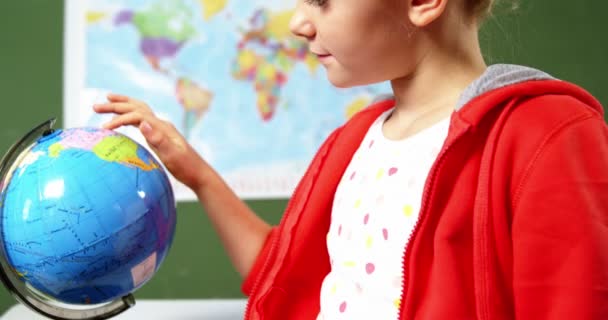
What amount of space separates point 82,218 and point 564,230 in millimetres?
594

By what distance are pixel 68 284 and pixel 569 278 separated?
2.09 ft

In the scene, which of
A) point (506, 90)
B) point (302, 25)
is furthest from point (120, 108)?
point (506, 90)

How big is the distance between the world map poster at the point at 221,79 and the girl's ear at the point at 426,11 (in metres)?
1.09

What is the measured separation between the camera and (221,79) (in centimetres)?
201

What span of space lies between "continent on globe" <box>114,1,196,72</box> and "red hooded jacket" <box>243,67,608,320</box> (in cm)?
129

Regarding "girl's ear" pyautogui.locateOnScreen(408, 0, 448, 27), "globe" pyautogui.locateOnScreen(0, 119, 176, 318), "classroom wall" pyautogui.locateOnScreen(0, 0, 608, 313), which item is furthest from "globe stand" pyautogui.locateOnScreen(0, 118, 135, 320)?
"classroom wall" pyautogui.locateOnScreen(0, 0, 608, 313)

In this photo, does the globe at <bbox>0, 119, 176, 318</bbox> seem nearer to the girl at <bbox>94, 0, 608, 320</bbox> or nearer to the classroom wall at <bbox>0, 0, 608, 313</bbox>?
the girl at <bbox>94, 0, 608, 320</bbox>

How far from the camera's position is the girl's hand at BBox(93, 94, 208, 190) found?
118 centimetres

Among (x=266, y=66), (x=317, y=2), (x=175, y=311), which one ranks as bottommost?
(x=175, y=311)

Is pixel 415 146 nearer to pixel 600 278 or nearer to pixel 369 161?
pixel 369 161

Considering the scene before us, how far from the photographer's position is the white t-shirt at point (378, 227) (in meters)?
0.91

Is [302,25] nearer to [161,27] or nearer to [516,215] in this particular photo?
[516,215]

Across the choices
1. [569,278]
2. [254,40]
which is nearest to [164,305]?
[254,40]

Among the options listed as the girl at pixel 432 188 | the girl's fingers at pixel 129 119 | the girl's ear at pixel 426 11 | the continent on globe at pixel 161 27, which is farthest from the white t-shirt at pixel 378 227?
the continent on globe at pixel 161 27
